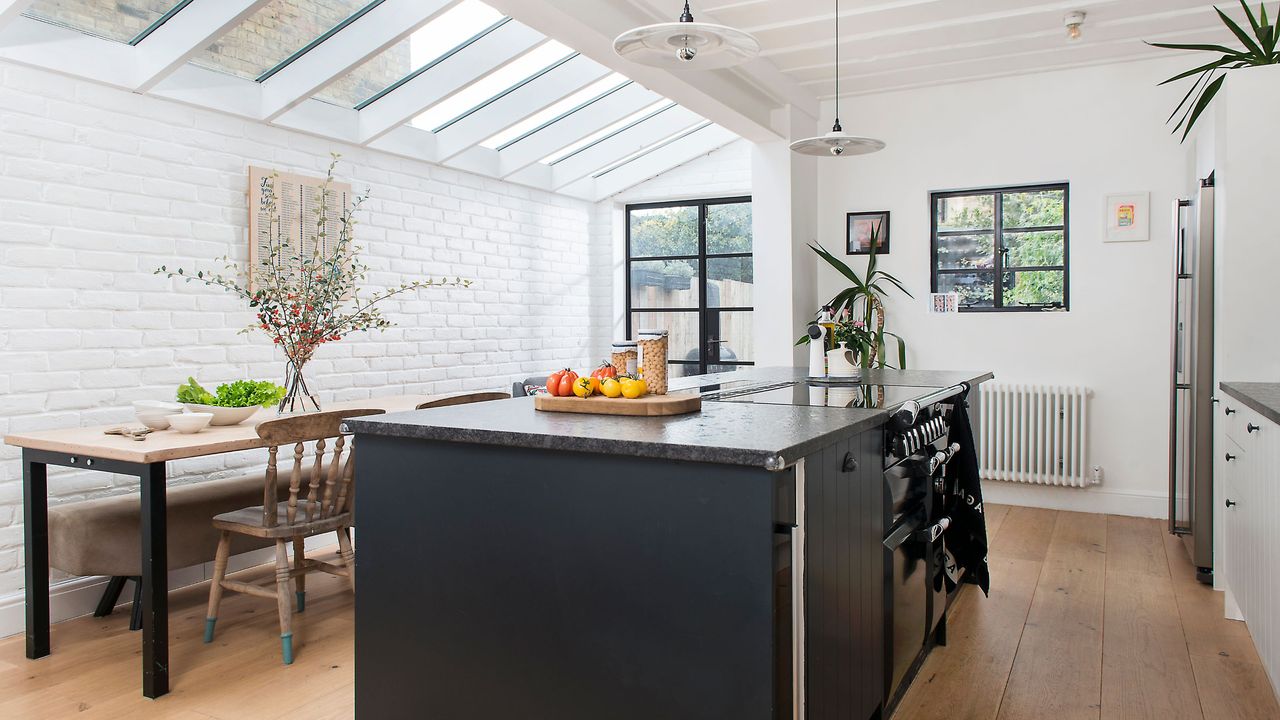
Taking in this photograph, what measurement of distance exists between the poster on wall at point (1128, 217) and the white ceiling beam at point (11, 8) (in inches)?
210

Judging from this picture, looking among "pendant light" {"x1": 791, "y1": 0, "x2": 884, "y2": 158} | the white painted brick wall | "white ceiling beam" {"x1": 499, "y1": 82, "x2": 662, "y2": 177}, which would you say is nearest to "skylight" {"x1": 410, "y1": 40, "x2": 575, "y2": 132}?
the white painted brick wall

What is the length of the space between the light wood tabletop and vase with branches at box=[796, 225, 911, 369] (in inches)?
136

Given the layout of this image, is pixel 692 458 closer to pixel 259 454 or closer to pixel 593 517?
pixel 593 517

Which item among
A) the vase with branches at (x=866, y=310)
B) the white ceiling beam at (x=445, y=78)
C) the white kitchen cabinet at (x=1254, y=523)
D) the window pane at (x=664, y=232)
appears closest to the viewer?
the white kitchen cabinet at (x=1254, y=523)

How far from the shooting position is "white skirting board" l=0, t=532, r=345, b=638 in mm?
3119

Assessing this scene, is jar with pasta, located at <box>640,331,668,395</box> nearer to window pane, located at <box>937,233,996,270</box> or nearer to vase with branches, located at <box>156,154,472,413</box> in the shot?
vase with branches, located at <box>156,154,472,413</box>

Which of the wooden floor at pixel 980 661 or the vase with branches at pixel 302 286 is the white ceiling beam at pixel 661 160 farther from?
the wooden floor at pixel 980 661

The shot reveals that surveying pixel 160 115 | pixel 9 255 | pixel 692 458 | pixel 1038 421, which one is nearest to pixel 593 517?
pixel 692 458

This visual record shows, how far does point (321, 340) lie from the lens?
3.58 metres

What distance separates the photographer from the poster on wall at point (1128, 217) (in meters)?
4.98

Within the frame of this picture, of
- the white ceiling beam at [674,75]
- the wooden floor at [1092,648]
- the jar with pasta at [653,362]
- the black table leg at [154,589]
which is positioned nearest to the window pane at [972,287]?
the white ceiling beam at [674,75]

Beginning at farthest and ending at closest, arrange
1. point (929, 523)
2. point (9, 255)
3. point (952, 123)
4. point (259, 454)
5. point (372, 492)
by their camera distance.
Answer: point (952, 123)
point (259, 454)
point (9, 255)
point (929, 523)
point (372, 492)

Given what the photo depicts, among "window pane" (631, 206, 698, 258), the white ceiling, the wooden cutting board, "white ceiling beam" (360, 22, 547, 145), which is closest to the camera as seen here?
the wooden cutting board

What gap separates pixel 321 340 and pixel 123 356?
0.79 meters
